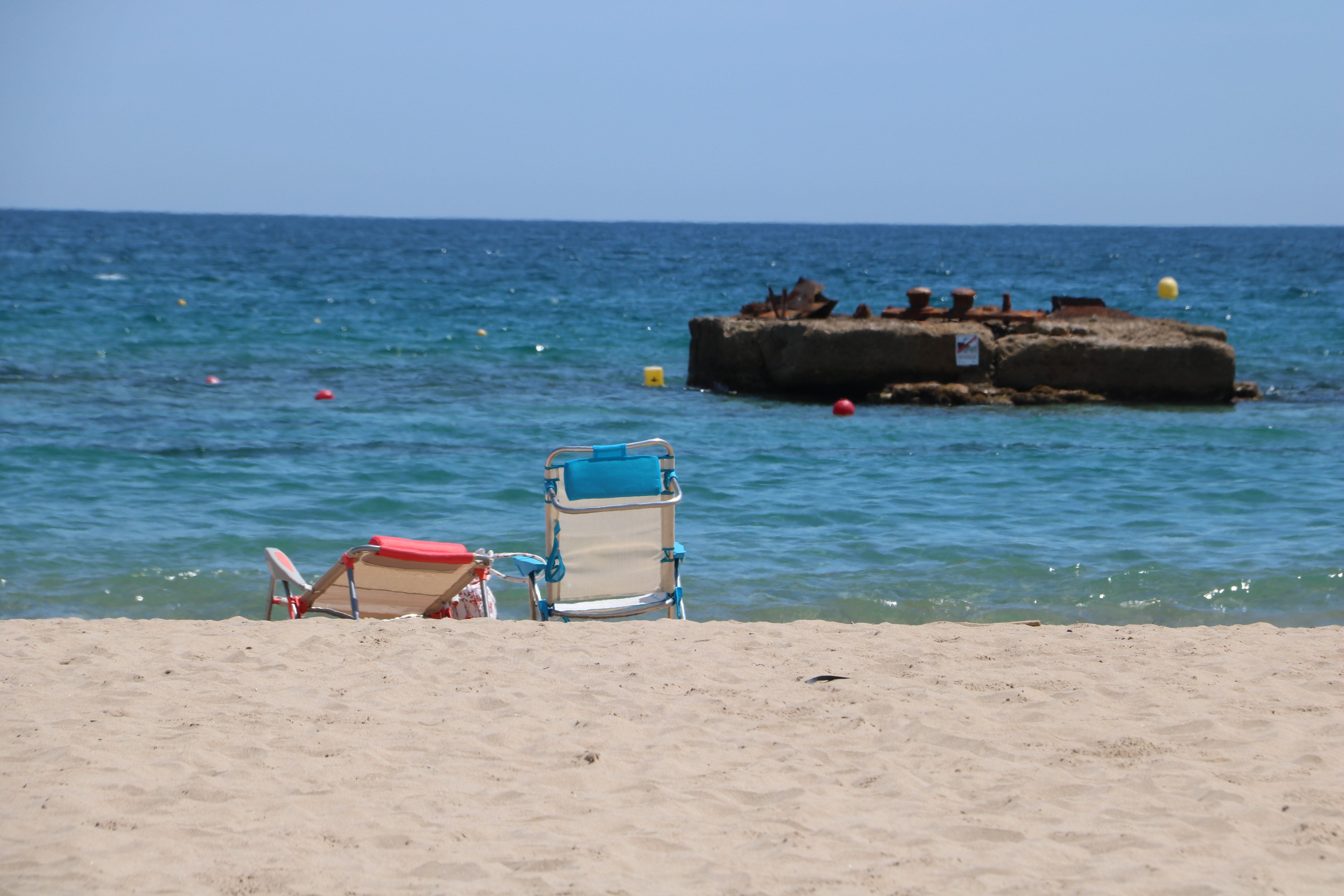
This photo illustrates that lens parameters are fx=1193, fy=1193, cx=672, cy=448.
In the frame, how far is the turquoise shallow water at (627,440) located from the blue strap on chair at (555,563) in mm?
1226

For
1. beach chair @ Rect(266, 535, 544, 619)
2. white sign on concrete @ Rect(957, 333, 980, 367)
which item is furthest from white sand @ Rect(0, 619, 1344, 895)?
white sign on concrete @ Rect(957, 333, 980, 367)

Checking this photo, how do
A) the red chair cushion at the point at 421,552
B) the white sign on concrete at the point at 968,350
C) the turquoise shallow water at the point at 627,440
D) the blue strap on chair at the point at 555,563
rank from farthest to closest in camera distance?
the white sign on concrete at the point at 968,350 < the turquoise shallow water at the point at 627,440 < the blue strap on chair at the point at 555,563 < the red chair cushion at the point at 421,552

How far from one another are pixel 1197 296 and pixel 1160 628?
35.3 m

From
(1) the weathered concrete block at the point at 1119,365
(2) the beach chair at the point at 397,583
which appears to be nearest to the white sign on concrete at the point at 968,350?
(1) the weathered concrete block at the point at 1119,365

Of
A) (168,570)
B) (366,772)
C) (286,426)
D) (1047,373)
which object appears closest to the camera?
(366,772)

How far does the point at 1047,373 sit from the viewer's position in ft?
43.8

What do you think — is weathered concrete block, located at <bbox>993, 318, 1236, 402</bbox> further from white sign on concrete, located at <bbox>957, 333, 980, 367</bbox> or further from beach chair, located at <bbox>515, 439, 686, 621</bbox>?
beach chair, located at <bbox>515, 439, 686, 621</bbox>

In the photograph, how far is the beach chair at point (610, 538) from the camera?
5.79 m

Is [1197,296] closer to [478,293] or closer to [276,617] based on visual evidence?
[478,293]

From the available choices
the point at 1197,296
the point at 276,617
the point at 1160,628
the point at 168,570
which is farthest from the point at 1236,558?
the point at 1197,296

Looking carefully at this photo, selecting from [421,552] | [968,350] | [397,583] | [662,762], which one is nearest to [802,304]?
[968,350]

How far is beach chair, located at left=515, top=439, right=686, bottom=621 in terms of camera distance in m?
5.79

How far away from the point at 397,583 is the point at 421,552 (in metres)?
0.40

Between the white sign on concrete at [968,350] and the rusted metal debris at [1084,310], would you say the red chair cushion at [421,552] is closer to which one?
the white sign on concrete at [968,350]
